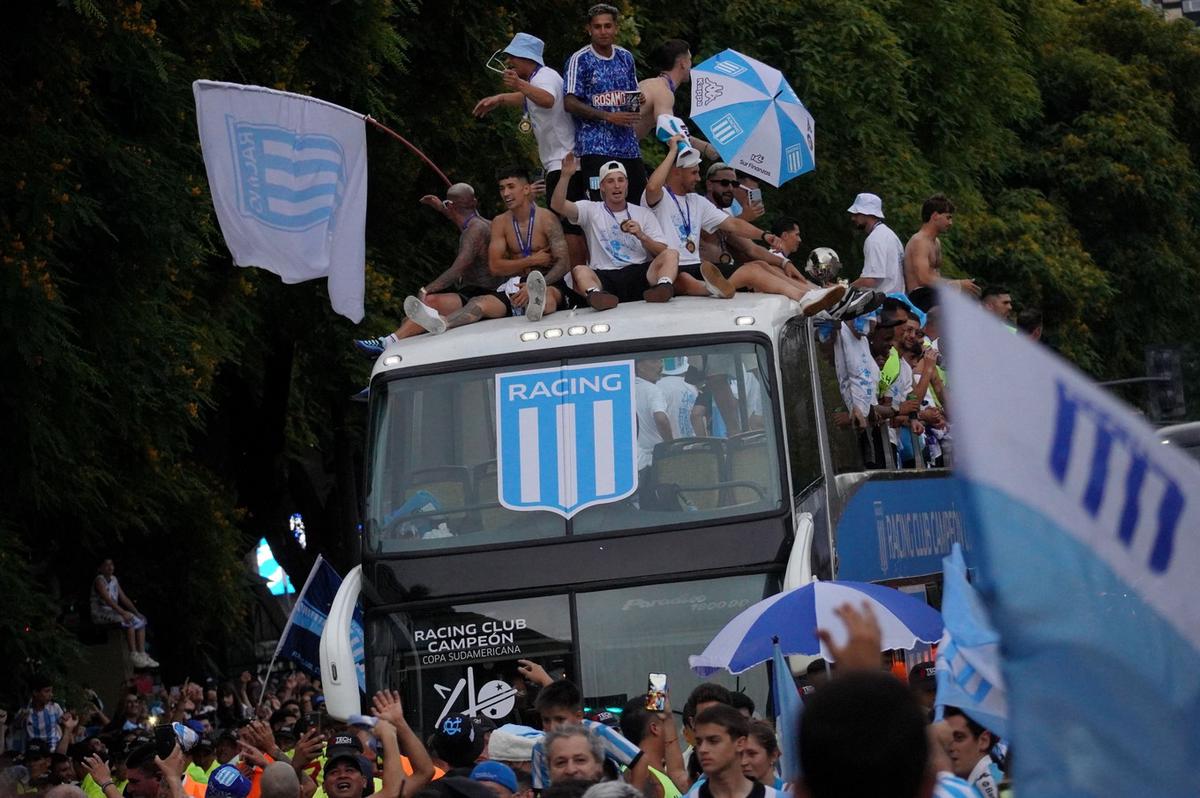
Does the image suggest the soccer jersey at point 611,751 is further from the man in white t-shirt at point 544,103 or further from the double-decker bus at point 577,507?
the man in white t-shirt at point 544,103

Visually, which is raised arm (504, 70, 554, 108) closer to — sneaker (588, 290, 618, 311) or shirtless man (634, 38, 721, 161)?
shirtless man (634, 38, 721, 161)

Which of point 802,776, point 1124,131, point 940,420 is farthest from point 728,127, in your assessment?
point 1124,131

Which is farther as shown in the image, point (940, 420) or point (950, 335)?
point (940, 420)

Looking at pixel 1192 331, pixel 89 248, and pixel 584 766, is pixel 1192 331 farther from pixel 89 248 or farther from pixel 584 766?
pixel 584 766

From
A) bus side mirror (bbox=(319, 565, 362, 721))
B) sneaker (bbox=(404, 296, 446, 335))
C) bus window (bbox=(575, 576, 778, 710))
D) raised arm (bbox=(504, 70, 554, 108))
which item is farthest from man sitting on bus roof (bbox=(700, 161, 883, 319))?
bus side mirror (bbox=(319, 565, 362, 721))

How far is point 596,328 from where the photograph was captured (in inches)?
487

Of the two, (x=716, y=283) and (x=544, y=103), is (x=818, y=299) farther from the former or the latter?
(x=544, y=103)

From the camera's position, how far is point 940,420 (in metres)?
15.5

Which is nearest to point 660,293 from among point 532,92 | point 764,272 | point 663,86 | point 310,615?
point 764,272

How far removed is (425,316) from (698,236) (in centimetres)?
192

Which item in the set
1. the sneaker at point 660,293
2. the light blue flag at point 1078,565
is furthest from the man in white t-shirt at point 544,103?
the light blue flag at point 1078,565

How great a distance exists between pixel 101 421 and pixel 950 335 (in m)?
13.5

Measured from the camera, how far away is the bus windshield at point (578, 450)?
11.9 m

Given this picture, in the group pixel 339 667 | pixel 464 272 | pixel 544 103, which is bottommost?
pixel 339 667
